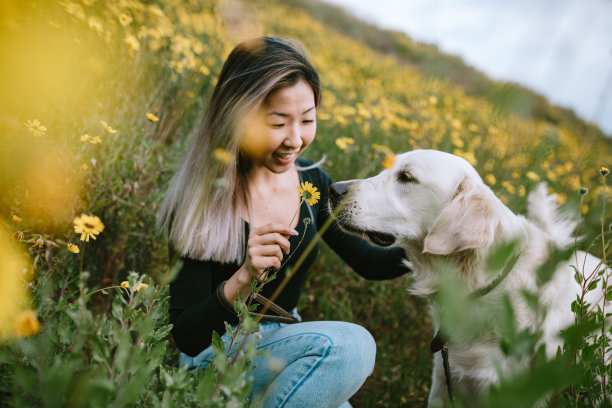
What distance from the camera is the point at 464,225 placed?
1583 mm

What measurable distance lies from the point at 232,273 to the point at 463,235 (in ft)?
3.48

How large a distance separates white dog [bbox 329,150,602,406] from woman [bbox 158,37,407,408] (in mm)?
364

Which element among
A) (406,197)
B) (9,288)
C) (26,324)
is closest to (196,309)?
(9,288)

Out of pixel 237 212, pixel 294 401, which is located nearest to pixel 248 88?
pixel 237 212

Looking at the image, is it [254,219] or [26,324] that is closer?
[26,324]

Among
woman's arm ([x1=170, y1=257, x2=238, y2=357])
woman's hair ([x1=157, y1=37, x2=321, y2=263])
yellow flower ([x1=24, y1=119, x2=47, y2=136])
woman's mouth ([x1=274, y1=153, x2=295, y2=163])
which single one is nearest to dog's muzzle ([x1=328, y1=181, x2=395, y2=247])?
woman's mouth ([x1=274, y1=153, x2=295, y2=163])

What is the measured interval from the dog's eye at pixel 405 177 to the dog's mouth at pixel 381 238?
0.30 metres

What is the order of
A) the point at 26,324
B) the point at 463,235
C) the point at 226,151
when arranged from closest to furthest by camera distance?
the point at 26,324 < the point at 463,235 < the point at 226,151

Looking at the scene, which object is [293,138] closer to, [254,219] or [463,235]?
[254,219]

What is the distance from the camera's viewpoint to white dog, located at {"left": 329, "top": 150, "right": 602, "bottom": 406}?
5.05 ft

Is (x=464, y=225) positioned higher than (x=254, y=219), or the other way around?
(x=464, y=225)

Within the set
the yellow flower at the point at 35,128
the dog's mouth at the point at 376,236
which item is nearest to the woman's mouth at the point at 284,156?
the dog's mouth at the point at 376,236

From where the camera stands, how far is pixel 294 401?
1464 mm

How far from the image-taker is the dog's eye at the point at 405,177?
1.91m
